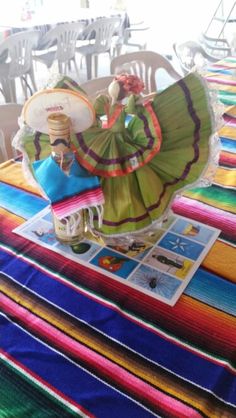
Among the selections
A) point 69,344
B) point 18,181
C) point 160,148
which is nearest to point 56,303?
point 69,344

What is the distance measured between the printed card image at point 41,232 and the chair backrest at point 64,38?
2.92m

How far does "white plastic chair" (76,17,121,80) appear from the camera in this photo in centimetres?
353

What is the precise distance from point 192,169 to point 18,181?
50 cm

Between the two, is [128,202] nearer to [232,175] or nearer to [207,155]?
[207,155]

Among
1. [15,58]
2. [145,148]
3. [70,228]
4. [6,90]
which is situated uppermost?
[145,148]

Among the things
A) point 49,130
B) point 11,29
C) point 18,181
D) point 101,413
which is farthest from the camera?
point 11,29

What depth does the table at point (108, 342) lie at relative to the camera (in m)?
0.48

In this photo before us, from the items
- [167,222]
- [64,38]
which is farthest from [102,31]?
[167,222]

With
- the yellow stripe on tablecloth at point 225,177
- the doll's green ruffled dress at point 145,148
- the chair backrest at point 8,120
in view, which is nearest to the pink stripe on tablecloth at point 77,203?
the doll's green ruffled dress at point 145,148

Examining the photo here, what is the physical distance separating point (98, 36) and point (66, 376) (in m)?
3.71

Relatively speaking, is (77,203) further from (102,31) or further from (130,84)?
(102,31)

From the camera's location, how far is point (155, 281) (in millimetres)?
645

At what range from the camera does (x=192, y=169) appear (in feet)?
2.15

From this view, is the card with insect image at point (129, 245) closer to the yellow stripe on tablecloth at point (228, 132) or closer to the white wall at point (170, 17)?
the yellow stripe on tablecloth at point (228, 132)
